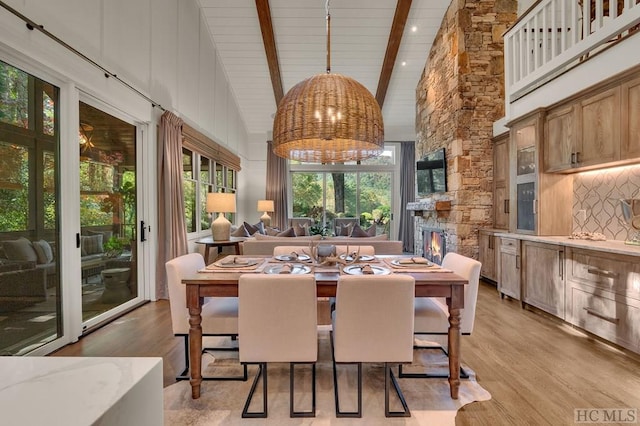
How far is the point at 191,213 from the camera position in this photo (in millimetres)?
5887

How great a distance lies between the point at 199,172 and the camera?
6070mm

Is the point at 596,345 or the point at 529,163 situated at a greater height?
the point at 529,163

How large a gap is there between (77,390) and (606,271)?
3.61 meters

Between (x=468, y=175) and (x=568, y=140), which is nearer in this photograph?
(x=568, y=140)

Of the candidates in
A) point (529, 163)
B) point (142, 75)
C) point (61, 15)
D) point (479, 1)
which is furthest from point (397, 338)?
point (479, 1)

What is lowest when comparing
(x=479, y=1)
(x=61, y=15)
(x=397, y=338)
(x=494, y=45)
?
(x=397, y=338)

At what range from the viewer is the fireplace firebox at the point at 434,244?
595 cm

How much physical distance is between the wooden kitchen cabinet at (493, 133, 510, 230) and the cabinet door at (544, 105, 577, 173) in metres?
1.24

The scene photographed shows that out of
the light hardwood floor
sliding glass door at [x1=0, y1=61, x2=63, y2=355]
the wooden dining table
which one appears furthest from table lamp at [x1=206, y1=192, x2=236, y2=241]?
the wooden dining table

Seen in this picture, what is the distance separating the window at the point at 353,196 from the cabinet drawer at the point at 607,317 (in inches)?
258

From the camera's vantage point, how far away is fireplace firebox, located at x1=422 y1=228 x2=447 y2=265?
234 inches

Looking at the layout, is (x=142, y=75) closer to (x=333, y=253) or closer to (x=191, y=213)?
(x=191, y=213)

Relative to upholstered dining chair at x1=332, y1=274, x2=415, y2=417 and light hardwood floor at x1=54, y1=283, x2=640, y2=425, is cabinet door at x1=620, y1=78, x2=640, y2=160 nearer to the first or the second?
light hardwood floor at x1=54, y1=283, x2=640, y2=425

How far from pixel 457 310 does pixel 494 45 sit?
196 inches
